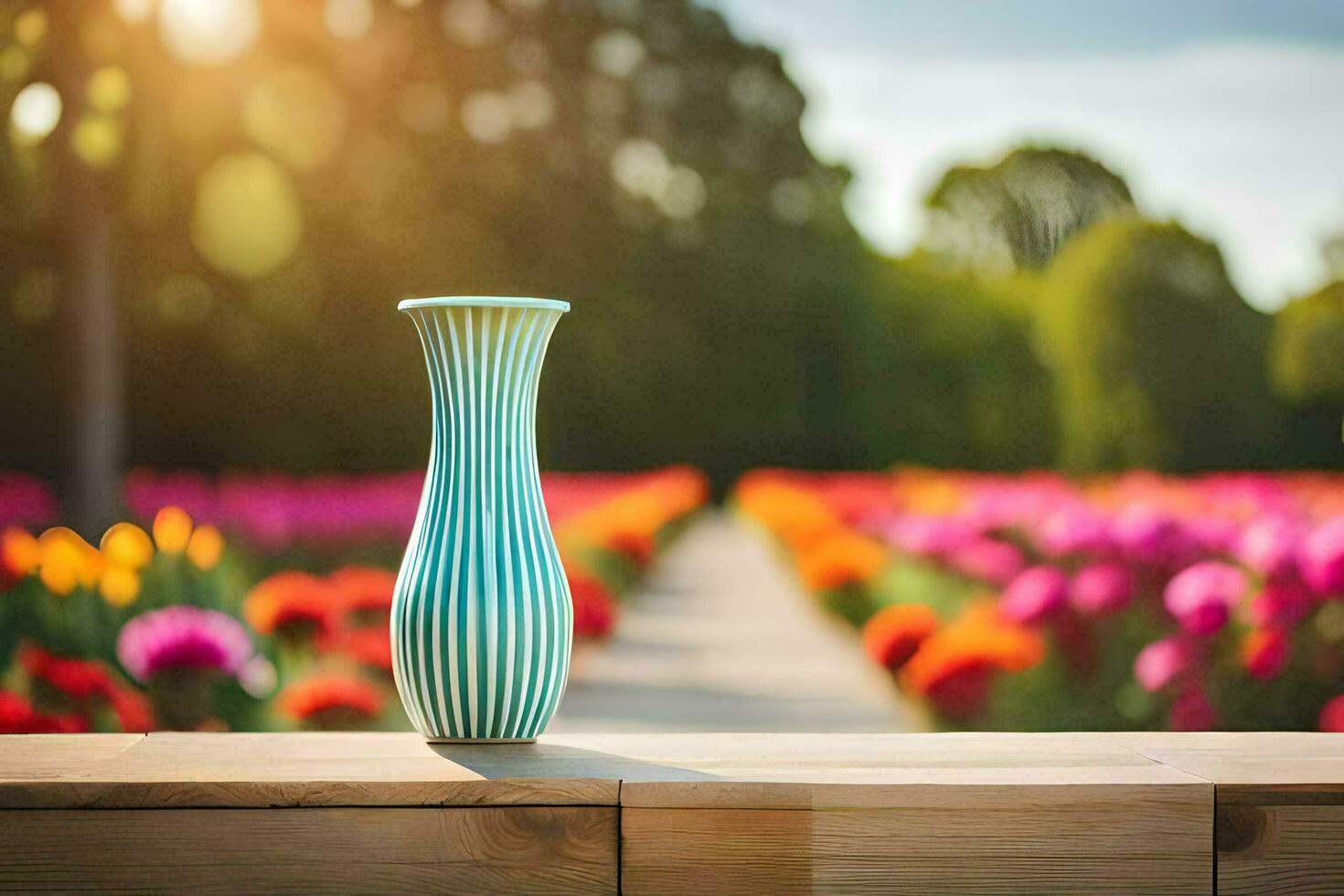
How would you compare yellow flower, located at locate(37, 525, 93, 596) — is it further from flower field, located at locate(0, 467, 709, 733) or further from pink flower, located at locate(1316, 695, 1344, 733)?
pink flower, located at locate(1316, 695, 1344, 733)

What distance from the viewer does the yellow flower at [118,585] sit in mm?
2328

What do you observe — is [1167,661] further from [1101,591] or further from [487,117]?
[487,117]

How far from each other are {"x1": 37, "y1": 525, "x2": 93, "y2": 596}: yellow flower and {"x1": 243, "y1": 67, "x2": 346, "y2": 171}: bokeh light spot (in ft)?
16.1

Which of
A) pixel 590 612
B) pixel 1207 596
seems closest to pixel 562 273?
pixel 590 612

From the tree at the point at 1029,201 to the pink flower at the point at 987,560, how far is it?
72 cm

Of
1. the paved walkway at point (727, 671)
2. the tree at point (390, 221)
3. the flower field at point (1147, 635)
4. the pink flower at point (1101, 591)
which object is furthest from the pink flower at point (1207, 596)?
the tree at point (390, 221)

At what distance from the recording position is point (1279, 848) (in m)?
1.14

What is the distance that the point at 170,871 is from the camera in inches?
43.7

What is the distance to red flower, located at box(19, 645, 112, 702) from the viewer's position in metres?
1.95

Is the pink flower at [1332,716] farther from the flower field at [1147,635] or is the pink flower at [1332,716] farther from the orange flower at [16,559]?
the orange flower at [16,559]

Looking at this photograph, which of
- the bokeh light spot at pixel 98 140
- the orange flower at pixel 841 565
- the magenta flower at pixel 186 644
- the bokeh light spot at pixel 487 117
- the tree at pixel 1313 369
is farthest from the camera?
the bokeh light spot at pixel 487 117

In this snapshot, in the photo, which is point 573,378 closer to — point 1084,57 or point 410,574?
point 1084,57

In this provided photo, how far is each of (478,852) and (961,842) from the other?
0.38 m

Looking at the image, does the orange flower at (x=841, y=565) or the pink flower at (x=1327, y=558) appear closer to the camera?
the pink flower at (x=1327, y=558)
